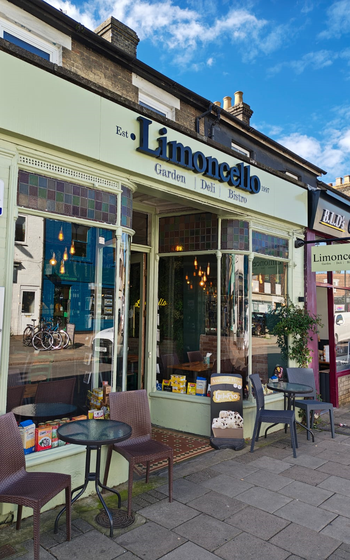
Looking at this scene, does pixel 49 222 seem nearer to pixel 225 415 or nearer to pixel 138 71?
pixel 225 415

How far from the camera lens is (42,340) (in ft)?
14.4

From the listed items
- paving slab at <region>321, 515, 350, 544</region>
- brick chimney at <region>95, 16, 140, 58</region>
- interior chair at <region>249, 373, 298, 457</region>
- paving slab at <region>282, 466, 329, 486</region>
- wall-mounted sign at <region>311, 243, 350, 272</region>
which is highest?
brick chimney at <region>95, 16, 140, 58</region>

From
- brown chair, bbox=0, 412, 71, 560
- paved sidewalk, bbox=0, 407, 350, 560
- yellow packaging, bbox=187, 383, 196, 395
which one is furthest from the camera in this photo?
yellow packaging, bbox=187, 383, 196, 395

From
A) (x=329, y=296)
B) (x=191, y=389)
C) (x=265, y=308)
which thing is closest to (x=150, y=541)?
(x=191, y=389)

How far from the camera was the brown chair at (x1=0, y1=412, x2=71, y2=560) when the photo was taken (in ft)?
9.86

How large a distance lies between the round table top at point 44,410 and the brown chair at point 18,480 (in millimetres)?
623

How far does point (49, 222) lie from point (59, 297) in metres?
0.91

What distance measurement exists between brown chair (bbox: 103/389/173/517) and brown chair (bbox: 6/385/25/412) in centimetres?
93

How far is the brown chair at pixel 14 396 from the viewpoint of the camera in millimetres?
3943

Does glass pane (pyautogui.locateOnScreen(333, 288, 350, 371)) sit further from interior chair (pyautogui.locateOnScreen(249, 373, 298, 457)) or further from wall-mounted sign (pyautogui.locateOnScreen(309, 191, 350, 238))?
interior chair (pyautogui.locateOnScreen(249, 373, 298, 457))

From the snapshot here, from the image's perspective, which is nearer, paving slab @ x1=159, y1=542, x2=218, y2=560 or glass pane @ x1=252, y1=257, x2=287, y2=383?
paving slab @ x1=159, y1=542, x2=218, y2=560

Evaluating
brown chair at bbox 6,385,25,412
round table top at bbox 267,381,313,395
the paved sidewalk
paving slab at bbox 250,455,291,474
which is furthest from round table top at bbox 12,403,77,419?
round table top at bbox 267,381,313,395

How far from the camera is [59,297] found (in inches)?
184

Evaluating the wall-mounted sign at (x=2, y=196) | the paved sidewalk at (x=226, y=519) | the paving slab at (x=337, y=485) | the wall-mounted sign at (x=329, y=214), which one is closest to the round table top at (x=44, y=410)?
the paved sidewalk at (x=226, y=519)
